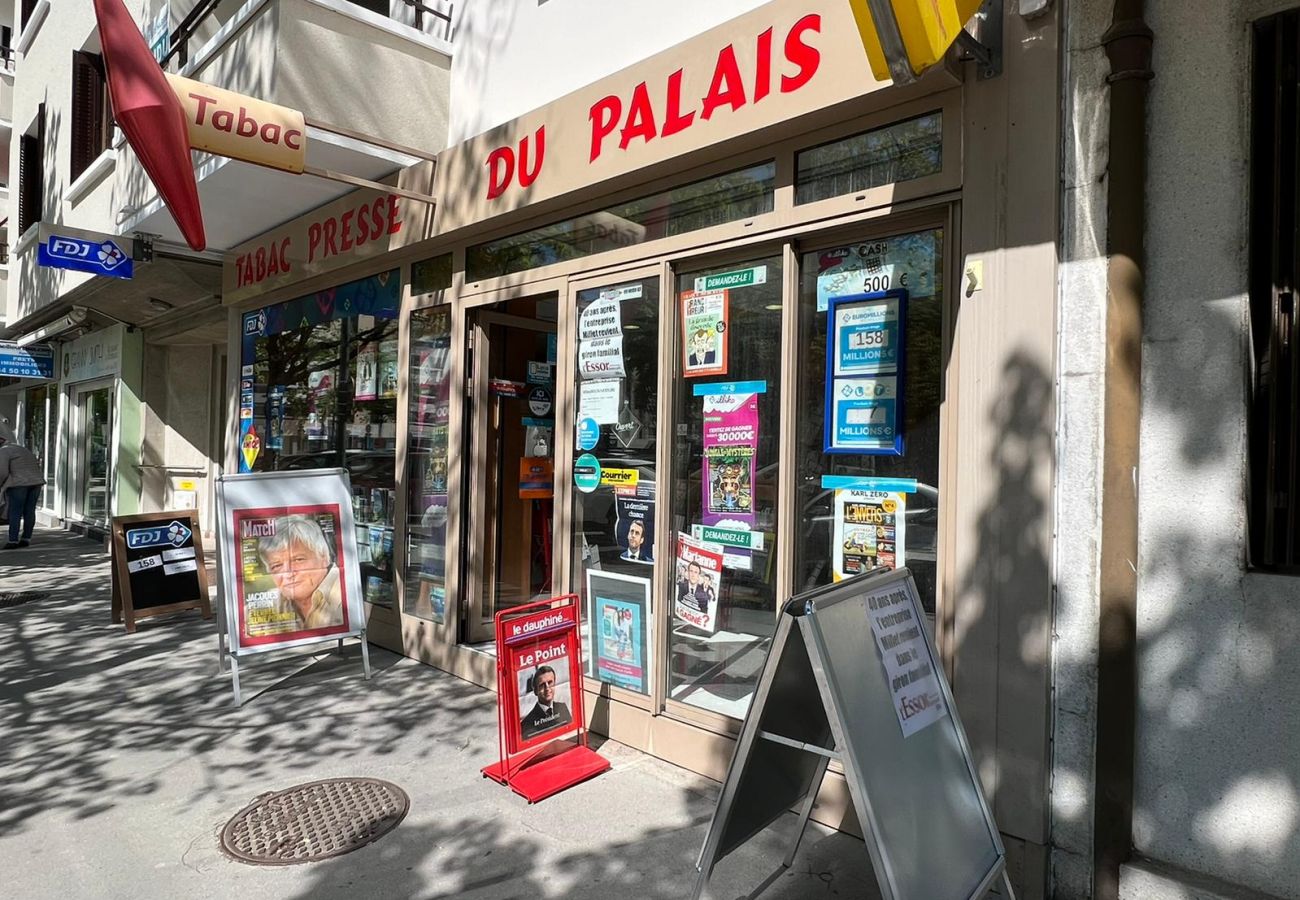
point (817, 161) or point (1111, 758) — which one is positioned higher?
point (817, 161)

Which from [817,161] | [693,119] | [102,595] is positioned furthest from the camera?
[102,595]

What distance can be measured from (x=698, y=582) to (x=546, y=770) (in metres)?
1.19

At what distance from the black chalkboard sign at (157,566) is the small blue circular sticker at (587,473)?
4.34 m

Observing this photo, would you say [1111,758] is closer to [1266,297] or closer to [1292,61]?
[1266,297]

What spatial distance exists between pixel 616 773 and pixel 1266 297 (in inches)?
130

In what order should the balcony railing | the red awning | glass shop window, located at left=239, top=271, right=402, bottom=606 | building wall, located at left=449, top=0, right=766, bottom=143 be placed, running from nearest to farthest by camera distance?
the red awning → building wall, located at left=449, top=0, right=766, bottom=143 → the balcony railing → glass shop window, located at left=239, top=271, right=402, bottom=606

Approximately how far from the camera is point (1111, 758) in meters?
2.80

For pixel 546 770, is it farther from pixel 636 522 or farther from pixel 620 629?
pixel 636 522

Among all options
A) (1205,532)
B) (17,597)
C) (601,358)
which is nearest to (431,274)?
(601,358)

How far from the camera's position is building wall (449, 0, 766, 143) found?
14.3 feet

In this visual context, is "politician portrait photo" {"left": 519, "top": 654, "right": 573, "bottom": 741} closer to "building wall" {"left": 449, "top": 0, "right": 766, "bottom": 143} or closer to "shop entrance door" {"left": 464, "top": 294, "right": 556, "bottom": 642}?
"shop entrance door" {"left": 464, "top": 294, "right": 556, "bottom": 642}

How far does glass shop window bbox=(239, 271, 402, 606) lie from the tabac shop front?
88 centimetres

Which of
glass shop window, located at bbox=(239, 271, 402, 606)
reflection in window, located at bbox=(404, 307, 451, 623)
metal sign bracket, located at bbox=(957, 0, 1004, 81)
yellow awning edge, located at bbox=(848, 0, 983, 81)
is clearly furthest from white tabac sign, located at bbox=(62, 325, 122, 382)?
yellow awning edge, located at bbox=(848, 0, 983, 81)

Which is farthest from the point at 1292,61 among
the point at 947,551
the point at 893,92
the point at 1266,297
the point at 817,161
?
the point at 947,551
